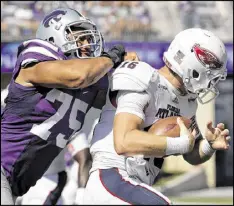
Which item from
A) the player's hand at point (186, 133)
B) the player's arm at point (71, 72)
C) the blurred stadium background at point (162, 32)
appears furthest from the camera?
the blurred stadium background at point (162, 32)

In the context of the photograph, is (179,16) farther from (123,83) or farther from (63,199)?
(123,83)

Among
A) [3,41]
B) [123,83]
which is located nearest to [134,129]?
[123,83]

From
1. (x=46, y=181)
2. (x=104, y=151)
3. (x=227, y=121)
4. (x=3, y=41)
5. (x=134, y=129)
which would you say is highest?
(x=134, y=129)

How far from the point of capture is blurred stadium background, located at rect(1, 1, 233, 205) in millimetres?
13000

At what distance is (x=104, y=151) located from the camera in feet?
11.5

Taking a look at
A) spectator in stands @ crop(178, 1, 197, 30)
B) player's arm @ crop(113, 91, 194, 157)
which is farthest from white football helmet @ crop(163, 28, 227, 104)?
spectator in stands @ crop(178, 1, 197, 30)

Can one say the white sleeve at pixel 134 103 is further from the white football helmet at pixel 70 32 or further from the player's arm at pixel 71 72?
the white football helmet at pixel 70 32

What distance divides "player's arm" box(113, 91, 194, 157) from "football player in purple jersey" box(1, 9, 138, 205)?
0.87ft

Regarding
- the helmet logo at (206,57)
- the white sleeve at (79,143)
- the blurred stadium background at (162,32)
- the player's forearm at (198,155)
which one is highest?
the helmet logo at (206,57)

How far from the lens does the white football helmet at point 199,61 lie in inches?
136

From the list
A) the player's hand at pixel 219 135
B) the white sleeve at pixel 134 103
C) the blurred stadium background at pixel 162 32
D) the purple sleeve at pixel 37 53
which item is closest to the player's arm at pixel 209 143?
the player's hand at pixel 219 135

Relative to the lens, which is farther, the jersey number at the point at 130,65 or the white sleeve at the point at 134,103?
the jersey number at the point at 130,65

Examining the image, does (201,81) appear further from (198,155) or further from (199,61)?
(198,155)

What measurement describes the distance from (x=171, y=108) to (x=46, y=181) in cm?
360
